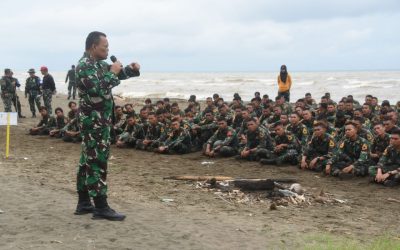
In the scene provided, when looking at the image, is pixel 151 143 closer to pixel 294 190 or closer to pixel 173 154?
pixel 173 154

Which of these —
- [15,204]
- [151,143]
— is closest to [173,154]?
[151,143]

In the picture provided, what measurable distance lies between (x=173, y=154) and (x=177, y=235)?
668cm

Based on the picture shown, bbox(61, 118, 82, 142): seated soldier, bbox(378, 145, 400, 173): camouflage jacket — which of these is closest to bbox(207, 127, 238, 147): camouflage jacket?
bbox(378, 145, 400, 173): camouflage jacket

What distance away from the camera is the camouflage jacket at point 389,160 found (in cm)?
824

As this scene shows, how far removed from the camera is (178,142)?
11359 millimetres

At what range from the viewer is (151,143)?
38.9 ft

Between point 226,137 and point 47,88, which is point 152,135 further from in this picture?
point 47,88

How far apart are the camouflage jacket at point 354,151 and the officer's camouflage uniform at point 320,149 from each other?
0.16 m

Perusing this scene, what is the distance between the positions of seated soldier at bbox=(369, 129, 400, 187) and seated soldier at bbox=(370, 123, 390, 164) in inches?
18.7

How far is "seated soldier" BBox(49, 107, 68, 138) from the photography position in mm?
13961

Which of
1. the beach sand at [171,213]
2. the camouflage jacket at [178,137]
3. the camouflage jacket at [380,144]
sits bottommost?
the beach sand at [171,213]

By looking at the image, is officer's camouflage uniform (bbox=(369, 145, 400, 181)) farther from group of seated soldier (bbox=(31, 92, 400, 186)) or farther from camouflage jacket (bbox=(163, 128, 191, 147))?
camouflage jacket (bbox=(163, 128, 191, 147))

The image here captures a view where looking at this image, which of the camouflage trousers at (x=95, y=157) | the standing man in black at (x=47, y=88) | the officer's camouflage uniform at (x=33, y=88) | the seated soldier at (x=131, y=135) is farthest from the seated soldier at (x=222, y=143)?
the officer's camouflage uniform at (x=33, y=88)

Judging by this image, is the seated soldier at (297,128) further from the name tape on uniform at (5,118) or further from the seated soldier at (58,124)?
the seated soldier at (58,124)
